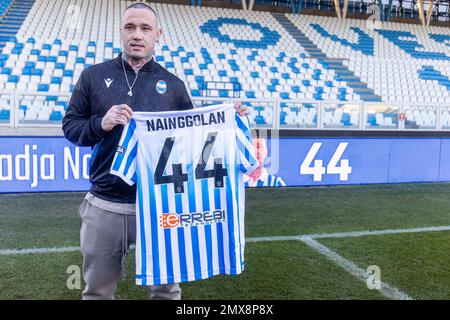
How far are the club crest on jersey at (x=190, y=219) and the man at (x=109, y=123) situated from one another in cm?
14

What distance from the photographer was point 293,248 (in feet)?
12.8

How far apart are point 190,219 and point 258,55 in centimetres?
1388

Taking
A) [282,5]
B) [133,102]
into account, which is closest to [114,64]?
[133,102]

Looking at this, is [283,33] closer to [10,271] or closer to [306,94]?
[306,94]

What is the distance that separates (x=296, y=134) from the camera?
6582 mm

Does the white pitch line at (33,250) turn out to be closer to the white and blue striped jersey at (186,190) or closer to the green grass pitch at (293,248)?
the green grass pitch at (293,248)

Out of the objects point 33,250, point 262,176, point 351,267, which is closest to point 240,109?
point 351,267

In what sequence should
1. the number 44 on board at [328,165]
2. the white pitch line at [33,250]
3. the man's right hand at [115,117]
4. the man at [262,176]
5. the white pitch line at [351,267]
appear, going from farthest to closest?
1. the number 44 on board at [328,165]
2. the man at [262,176]
3. the white pitch line at [33,250]
4. the white pitch line at [351,267]
5. the man's right hand at [115,117]

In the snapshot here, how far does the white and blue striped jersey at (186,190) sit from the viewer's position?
2105mm

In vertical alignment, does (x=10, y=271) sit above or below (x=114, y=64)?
below

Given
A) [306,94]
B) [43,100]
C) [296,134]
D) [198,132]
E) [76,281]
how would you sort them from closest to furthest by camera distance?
[198,132], [76,281], [43,100], [296,134], [306,94]

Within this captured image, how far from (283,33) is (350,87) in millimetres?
4421

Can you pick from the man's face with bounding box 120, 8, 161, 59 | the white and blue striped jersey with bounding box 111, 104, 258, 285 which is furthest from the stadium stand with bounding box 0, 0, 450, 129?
the man's face with bounding box 120, 8, 161, 59

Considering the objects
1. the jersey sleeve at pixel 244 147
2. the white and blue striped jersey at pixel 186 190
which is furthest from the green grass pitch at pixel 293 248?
the jersey sleeve at pixel 244 147
